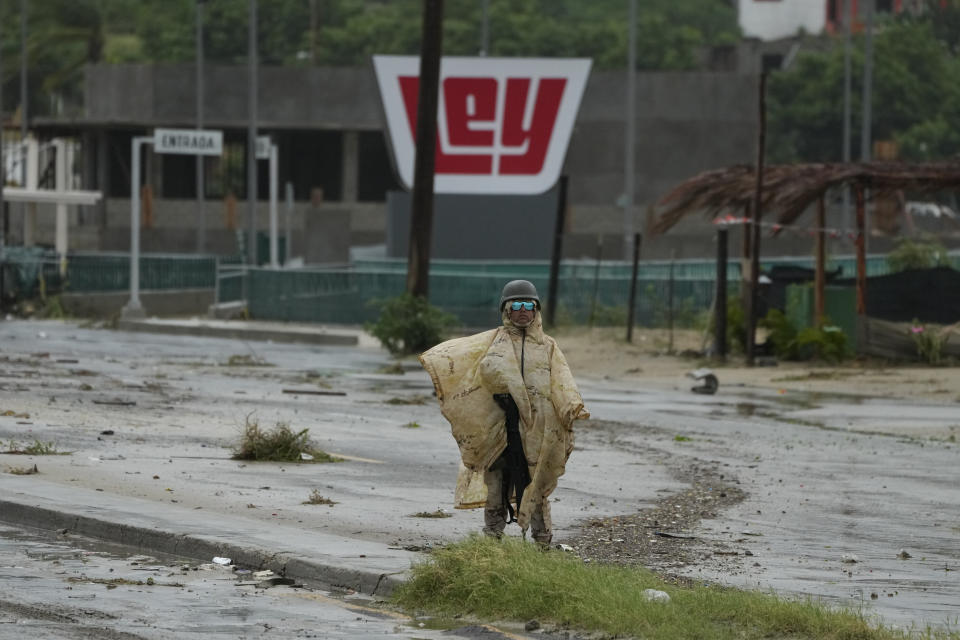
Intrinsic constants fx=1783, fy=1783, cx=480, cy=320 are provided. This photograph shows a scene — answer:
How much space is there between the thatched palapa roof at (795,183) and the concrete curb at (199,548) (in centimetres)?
1926

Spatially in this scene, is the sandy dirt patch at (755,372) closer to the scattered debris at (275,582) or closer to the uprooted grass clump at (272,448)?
the uprooted grass clump at (272,448)

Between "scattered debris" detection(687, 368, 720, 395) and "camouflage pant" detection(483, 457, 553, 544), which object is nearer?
"camouflage pant" detection(483, 457, 553, 544)

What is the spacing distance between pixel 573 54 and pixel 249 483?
102 meters

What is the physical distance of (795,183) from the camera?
97.5 ft

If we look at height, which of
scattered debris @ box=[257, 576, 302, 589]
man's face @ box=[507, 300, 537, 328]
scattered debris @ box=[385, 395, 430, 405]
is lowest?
scattered debris @ box=[385, 395, 430, 405]

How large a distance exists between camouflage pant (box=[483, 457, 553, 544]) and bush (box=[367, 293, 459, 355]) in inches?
819

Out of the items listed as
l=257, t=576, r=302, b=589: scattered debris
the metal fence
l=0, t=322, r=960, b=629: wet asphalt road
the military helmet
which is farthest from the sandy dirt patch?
l=257, t=576, r=302, b=589: scattered debris

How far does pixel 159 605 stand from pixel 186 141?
28674 mm


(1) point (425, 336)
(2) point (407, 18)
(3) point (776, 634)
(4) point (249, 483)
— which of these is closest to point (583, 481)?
(4) point (249, 483)

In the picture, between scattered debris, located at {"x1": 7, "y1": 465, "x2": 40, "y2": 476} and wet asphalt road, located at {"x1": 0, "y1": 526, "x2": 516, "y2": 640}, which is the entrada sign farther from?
wet asphalt road, located at {"x1": 0, "y1": 526, "x2": 516, "y2": 640}

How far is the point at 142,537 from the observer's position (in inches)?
431

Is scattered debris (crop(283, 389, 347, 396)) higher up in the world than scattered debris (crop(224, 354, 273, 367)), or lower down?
higher up

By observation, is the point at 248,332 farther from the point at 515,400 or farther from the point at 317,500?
the point at 515,400

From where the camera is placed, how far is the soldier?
31.7 ft
